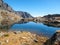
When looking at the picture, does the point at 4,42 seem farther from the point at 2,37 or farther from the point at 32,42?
the point at 32,42

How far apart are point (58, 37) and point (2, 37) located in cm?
1434

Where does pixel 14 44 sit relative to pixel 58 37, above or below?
below

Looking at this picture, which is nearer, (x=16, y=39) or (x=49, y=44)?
(x=49, y=44)

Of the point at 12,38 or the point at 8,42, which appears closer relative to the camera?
the point at 8,42

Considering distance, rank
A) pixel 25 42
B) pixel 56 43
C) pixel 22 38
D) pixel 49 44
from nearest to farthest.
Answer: pixel 56 43, pixel 49 44, pixel 25 42, pixel 22 38

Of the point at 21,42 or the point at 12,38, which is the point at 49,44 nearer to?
the point at 21,42

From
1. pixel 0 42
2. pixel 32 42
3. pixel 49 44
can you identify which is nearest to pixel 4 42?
pixel 0 42

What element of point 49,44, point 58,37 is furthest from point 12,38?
point 58,37

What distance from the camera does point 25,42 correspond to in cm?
3191

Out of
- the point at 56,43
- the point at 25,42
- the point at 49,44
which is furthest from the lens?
the point at 25,42

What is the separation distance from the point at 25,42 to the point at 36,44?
9.10 feet

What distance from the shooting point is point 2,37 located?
113 ft

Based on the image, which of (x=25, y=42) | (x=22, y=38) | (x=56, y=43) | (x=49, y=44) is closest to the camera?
(x=56, y=43)

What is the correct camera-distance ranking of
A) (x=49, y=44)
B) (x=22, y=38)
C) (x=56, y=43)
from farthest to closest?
(x=22, y=38) → (x=49, y=44) → (x=56, y=43)
